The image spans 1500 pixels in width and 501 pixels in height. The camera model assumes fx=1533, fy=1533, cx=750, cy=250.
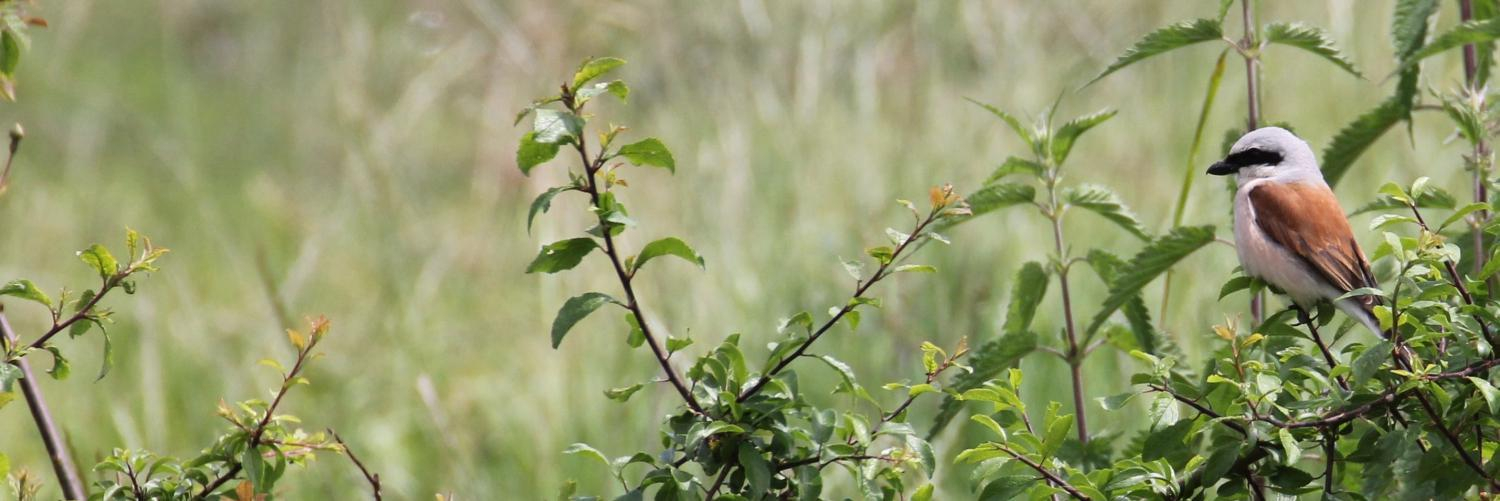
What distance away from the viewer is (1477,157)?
1969mm

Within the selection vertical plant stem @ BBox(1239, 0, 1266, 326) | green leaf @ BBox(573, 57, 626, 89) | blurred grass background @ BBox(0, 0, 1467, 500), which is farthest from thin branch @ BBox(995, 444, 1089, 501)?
blurred grass background @ BBox(0, 0, 1467, 500)

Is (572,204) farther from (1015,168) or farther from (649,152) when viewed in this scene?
(649,152)

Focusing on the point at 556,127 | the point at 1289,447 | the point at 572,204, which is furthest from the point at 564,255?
the point at 572,204

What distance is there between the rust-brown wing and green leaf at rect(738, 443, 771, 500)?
1.00 meters

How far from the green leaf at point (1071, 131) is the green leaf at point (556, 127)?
0.76 meters

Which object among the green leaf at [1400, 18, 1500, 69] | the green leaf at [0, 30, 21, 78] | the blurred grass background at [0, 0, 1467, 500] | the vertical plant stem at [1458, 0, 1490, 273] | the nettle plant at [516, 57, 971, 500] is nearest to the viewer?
the nettle plant at [516, 57, 971, 500]

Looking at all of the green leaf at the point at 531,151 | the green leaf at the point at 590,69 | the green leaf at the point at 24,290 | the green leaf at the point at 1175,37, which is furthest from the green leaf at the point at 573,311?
the green leaf at the point at 1175,37

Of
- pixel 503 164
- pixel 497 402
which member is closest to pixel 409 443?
pixel 497 402

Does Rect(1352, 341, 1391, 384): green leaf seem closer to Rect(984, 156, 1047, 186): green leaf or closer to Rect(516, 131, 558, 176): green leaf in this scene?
Rect(984, 156, 1047, 186): green leaf

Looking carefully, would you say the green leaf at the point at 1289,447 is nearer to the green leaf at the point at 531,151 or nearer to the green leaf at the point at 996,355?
the green leaf at the point at 996,355

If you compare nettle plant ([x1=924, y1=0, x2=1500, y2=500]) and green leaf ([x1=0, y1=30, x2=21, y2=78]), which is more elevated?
green leaf ([x1=0, y1=30, x2=21, y2=78])

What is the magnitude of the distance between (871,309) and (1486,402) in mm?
2477

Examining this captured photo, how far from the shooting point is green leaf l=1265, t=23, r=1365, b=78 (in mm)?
2051

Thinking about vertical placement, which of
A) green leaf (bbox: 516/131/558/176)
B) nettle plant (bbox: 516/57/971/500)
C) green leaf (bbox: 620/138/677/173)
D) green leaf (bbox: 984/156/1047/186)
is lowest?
nettle plant (bbox: 516/57/971/500)
